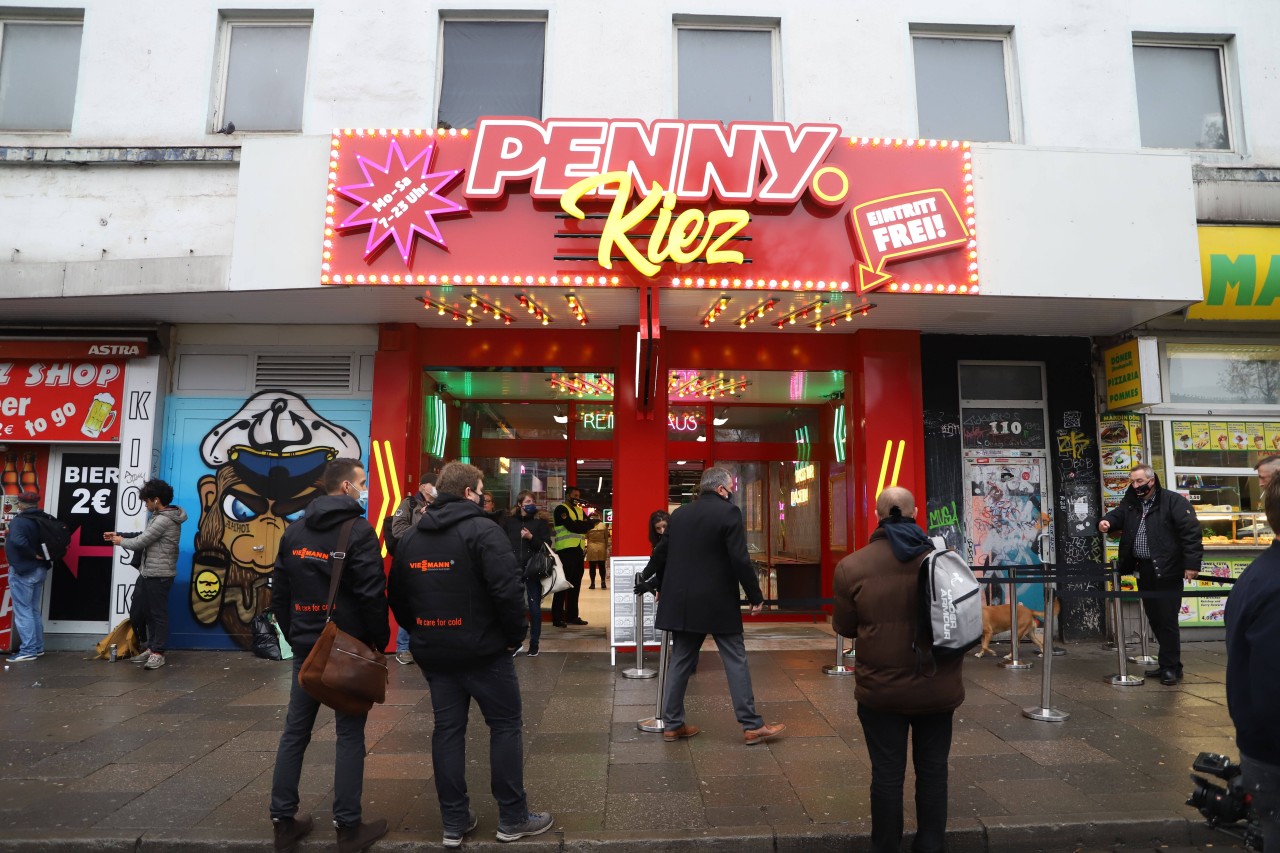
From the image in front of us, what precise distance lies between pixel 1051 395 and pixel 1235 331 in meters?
2.29

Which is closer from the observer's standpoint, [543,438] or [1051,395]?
[1051,395]

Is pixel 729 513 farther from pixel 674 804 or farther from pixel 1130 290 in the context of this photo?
pixel 1130 290

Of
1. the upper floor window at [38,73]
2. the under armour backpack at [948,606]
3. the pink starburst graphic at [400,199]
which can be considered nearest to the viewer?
the under armour backpack at [948,606]

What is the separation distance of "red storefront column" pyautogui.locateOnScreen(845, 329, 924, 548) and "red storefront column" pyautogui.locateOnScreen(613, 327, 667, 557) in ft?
7.80

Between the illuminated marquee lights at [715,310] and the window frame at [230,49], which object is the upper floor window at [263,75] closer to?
the window frame at [230,49]

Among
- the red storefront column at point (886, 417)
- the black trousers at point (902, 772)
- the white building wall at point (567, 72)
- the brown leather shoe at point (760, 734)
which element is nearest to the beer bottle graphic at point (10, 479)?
the white building wall at point (567, 72)

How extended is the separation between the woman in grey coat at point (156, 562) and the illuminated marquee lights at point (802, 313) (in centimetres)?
682

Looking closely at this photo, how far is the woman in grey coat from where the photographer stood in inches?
326

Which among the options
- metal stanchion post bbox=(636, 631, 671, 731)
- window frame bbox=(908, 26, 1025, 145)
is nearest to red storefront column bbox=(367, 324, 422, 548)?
metal stanchion post bbox=(636, 631, 671, 731)

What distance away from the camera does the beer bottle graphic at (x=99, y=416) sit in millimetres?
9258

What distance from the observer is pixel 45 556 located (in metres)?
8.45

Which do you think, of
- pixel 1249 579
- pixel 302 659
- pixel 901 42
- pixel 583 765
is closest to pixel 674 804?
pixel 583 765

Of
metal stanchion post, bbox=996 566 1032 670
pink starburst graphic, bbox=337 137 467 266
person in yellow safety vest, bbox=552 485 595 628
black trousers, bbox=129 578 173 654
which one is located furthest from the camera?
person in yellow safety vest, bbox=552 485 595 628

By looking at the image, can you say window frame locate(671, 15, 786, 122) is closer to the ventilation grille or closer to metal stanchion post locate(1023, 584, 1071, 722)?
the ventilation grille
